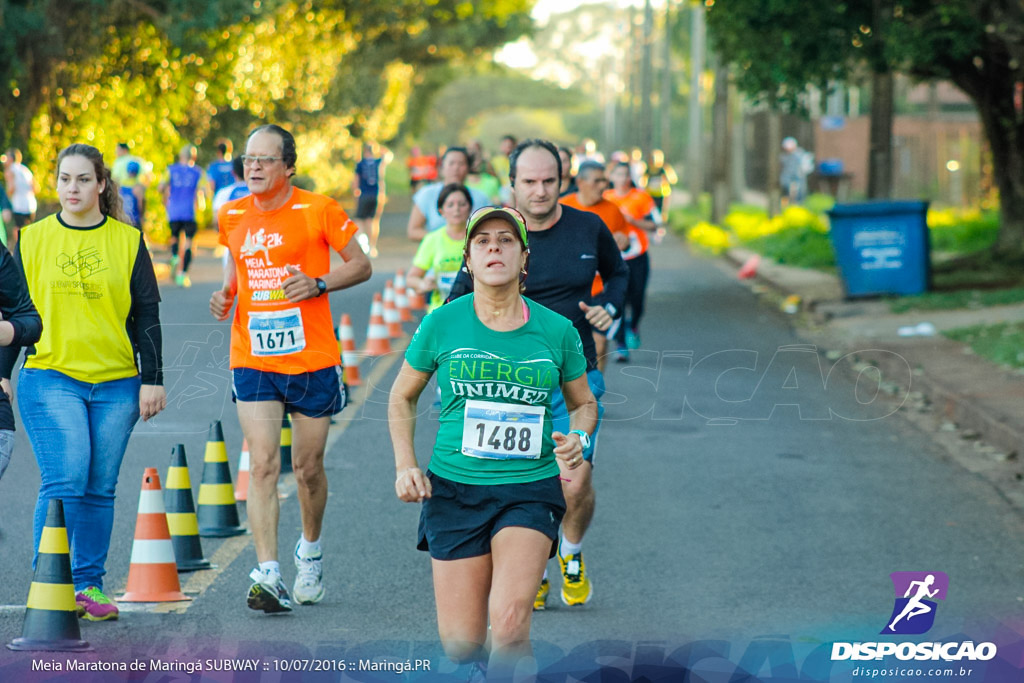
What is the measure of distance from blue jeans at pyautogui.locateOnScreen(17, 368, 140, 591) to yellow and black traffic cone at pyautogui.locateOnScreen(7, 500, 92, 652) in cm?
29

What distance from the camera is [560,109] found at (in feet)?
524

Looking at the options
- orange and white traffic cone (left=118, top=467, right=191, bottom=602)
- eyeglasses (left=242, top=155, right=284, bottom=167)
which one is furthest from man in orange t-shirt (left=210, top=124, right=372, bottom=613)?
orange and white traffic cone (left=118, top=467, right=191, bottom=602)

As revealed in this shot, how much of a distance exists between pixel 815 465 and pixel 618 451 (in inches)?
51.9

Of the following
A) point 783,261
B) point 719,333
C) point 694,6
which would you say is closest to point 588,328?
point 719,333

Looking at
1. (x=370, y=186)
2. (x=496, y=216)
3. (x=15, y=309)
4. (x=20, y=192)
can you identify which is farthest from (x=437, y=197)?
(x=370, y=186)

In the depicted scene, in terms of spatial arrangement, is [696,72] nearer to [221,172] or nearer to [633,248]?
[221,172]

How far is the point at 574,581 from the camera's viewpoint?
6.70m

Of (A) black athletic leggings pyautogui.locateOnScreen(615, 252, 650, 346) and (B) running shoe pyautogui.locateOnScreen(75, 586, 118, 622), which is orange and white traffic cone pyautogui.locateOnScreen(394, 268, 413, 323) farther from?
(B) running shoe pyautogui.locateOnScreen(75, 586, 118, 622)

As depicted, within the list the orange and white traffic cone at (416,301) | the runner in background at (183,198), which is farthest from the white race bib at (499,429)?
the runner in background at (183,198)

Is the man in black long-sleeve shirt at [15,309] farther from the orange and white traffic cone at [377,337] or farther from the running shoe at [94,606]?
the orange and white traffic cone at [377,337]

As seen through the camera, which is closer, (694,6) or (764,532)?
(764,532)

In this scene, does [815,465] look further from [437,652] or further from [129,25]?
[129,25]

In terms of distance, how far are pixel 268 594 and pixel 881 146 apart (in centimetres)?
1912

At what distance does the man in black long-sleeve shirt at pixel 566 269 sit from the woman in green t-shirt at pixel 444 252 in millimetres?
3031
